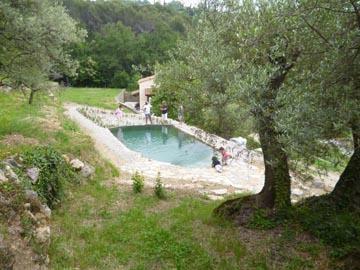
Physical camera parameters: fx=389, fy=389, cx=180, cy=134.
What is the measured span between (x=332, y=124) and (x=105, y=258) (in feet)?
17.4

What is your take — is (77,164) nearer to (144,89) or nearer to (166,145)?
(166,145)

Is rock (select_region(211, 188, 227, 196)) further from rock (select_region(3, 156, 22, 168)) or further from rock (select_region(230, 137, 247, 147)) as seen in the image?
rock (select_region(230, 137, 247, 147))

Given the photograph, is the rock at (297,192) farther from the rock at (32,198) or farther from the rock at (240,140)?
the rock at (32,198)

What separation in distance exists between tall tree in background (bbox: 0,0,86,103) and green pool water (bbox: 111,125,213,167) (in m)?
9.10

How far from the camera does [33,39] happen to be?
13062 millimetres

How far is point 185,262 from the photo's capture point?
8195mm

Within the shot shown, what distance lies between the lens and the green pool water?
2228 cm

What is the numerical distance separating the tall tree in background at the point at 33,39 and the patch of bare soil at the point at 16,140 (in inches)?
81.3

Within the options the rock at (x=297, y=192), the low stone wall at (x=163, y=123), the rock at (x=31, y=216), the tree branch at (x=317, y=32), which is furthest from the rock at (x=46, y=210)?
the low stone wall at (x=163, y=123)

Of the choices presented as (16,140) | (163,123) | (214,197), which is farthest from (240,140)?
(16,140)

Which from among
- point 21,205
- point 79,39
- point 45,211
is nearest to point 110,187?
point 45,211

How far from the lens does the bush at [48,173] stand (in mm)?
10430

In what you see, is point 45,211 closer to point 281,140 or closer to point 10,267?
point 10,267

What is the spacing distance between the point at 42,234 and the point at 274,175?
544 cm
